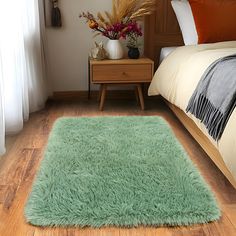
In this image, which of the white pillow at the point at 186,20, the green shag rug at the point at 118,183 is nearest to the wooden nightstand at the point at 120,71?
the white pillow at the point at 186,20

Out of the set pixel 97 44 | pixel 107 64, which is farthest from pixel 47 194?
pixel 97 44

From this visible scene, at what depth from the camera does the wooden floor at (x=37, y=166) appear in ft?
4.62

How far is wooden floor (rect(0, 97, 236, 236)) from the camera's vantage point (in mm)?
1407

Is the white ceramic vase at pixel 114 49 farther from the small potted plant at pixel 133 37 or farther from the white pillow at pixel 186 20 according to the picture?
the white pillow at pixel 186 20

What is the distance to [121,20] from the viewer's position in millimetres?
3221

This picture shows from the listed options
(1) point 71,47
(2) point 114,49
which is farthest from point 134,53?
(1) point 71,47

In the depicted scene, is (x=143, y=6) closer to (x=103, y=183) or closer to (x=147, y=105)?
(x=147, y=105)

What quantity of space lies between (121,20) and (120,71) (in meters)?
0.49

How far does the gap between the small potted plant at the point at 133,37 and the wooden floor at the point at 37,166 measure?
466 millimetres

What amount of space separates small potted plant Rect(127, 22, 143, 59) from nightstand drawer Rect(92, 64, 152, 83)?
0.67 feet

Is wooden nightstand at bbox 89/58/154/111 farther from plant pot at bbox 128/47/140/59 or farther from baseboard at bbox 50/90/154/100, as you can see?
baseboard at bbox 50/90/154/100

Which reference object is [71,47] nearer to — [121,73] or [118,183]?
[121,73]

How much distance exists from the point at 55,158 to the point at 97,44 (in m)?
1.46

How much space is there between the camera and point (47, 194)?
1660 millimetres
